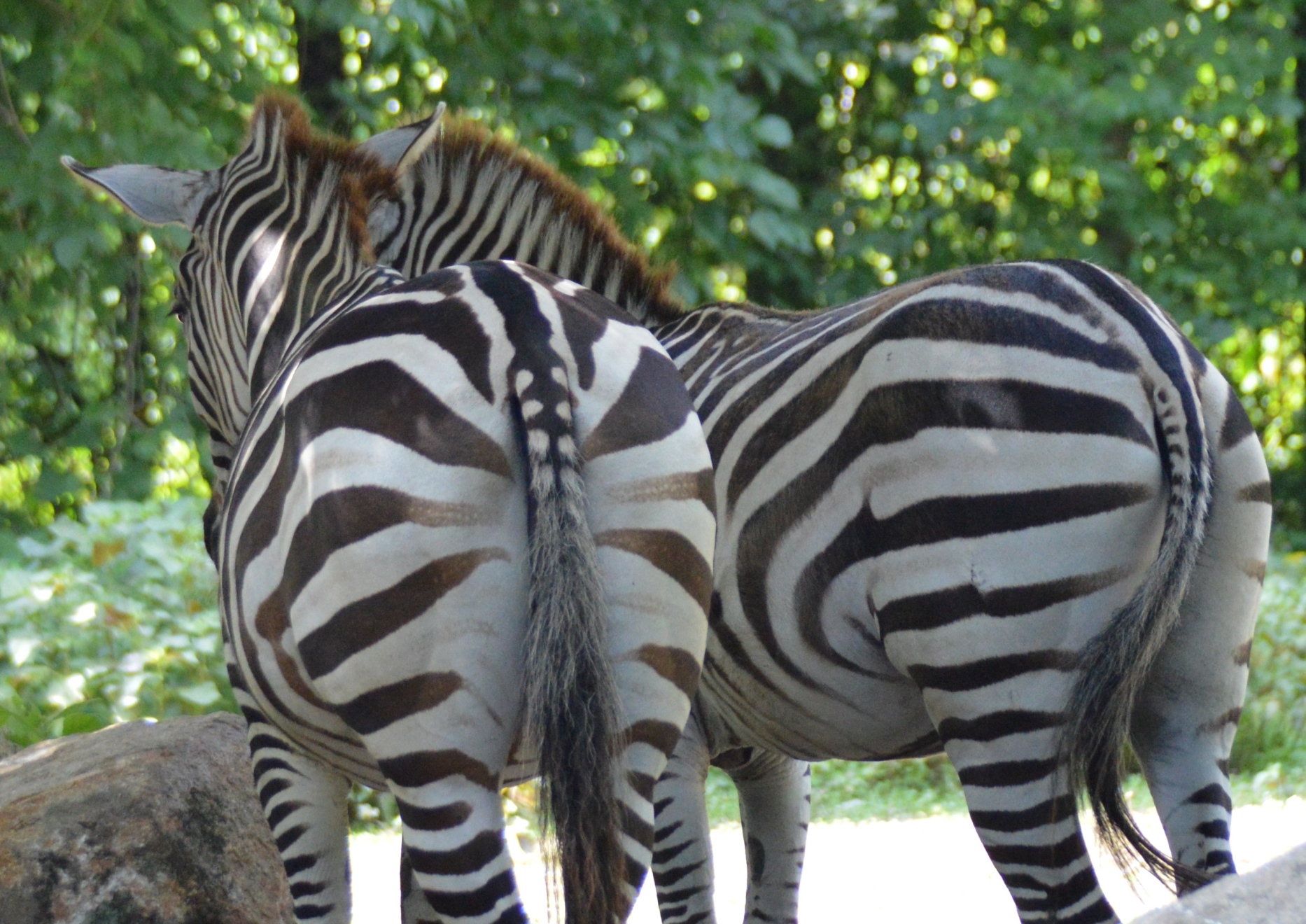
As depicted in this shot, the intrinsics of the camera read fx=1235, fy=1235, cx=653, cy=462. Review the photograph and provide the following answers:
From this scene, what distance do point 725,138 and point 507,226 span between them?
4.14 meters

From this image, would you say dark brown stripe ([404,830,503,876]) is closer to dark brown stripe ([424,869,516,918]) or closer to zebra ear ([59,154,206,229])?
dark brown stripe ([424,869,516,918])

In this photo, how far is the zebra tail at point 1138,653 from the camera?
2.27 m

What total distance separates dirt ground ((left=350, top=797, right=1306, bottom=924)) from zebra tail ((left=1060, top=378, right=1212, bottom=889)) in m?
1.78

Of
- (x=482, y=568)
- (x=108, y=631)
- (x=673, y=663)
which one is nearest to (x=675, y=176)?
(x=108, y=631)

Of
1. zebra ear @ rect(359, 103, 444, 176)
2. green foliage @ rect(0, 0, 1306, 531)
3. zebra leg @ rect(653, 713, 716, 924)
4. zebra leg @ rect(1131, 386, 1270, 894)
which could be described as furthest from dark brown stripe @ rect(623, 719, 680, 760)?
green foliage @ rect(0, 0, 1306, 531)

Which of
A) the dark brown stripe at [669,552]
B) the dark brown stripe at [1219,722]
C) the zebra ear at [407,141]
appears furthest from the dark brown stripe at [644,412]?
the zebra ear at [407,141]

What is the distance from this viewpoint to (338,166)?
3.25m

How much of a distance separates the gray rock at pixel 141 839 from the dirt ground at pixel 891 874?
4.02ft

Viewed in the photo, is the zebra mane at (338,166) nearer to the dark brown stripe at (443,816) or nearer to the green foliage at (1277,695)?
the dark brown stripe at (443,816)

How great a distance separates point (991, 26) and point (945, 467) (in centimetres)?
951

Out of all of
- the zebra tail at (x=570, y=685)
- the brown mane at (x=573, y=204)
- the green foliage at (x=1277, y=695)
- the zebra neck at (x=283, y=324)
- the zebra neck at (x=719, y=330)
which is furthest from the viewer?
the green foliage at (x=1277, y=695)

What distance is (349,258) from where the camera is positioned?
307 cm

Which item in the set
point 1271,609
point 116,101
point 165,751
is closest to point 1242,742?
point 1271,609

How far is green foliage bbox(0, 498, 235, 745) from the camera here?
203 inches
